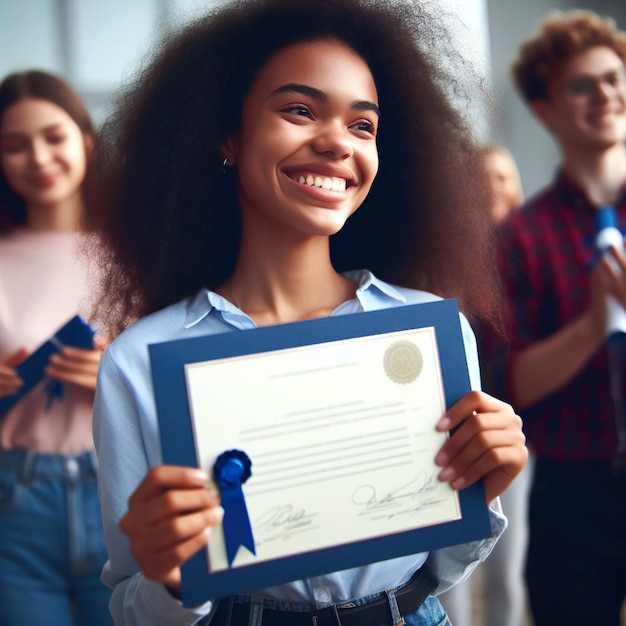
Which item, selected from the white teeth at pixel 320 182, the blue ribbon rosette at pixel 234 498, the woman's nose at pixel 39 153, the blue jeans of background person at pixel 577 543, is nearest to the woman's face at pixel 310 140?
the white teeth at pixel 320 182

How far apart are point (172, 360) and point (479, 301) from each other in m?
0.64

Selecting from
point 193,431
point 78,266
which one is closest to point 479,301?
point 193,431

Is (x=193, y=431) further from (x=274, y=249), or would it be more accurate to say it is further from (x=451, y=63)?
(x=451, y=63)

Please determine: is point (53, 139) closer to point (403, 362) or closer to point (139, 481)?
point (139, 481)

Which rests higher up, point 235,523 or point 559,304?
point 559,304

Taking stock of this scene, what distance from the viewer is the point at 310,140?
122 cm

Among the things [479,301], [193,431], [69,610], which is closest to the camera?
[193,431]

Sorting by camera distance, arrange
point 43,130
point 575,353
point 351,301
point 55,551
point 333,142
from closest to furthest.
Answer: point 333,142 → point 351,301 → point 55,551 → point 575,353 → point 43,130

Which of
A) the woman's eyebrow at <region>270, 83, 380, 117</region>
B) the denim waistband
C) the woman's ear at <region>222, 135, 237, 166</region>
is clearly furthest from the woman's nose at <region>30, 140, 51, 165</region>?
the woman's eyebrow at <region>270, 83, 380, 117</region>

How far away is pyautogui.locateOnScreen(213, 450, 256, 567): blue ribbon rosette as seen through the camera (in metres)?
1.00

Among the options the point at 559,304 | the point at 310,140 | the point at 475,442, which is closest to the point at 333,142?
the point at 310,140

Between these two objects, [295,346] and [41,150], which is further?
[41,150]

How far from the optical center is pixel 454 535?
3.60 feet
